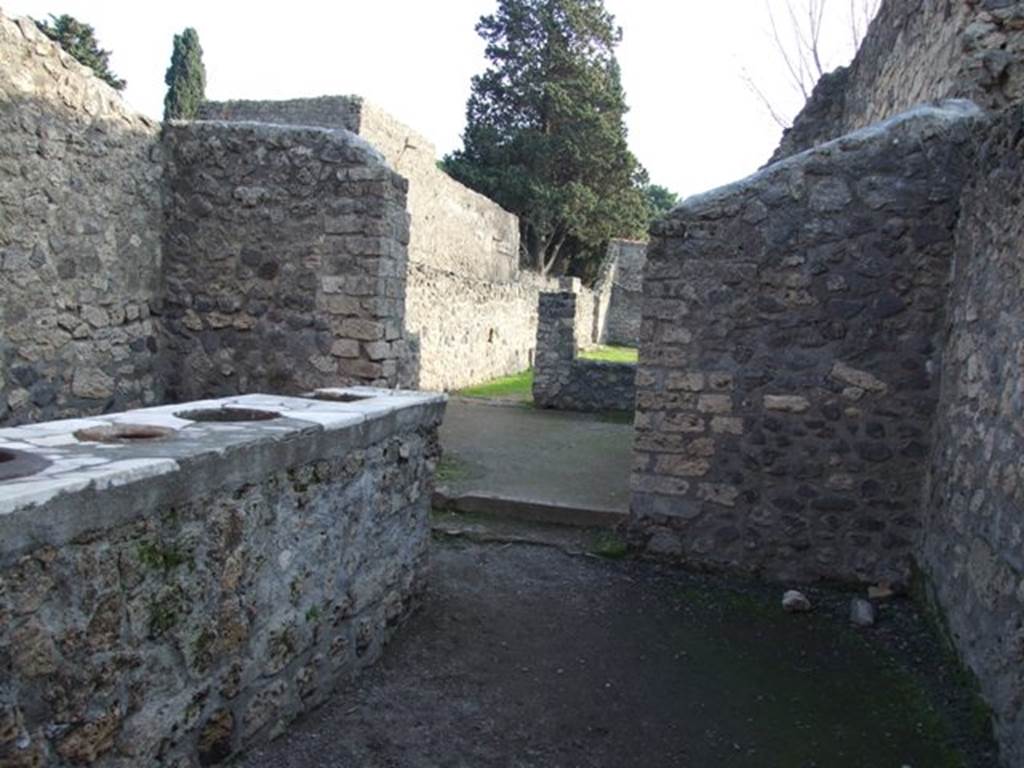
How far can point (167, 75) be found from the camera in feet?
77.2

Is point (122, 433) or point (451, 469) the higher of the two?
point (122, 433)

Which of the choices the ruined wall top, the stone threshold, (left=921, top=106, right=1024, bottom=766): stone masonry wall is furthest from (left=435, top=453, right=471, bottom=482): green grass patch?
the ruined wall top

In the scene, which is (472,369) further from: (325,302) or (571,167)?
(571,167)

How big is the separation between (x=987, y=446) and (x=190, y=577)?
11.3 ft

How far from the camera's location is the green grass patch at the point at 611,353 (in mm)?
20866

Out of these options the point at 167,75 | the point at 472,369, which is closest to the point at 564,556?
the point at 472,369

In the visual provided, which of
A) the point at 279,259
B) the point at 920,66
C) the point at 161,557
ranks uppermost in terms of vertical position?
the point at 920,66

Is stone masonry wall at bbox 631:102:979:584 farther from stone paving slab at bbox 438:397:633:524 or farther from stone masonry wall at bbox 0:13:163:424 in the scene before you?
stone masonry wall at bbox 0:13:163:424

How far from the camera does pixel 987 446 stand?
3.88m

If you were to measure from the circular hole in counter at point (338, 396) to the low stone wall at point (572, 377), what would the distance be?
7515 mm

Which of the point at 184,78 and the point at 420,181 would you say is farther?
the point at 184,78

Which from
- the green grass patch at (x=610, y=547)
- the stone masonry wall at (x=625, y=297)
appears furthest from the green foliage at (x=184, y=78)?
the green grass patch at (x=610, y=547)

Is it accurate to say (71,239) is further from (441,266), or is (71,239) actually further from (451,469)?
(441,266)

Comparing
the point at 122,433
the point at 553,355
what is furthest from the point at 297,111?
the point at 122,433
